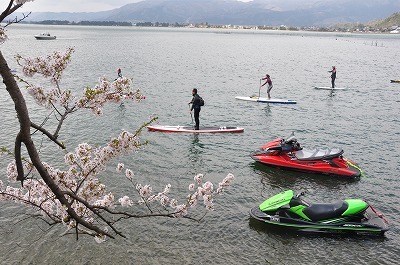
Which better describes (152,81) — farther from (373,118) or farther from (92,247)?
(92,247)

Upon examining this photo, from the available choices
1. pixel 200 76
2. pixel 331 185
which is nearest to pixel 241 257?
pixel 331 185

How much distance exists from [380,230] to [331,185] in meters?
4.58

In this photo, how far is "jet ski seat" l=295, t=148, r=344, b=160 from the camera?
18789mm

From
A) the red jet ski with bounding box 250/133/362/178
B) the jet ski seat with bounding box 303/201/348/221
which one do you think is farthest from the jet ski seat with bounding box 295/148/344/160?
the jet ski seat with bounding box 303/201/348/221

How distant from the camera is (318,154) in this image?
752 inches

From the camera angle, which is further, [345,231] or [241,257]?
[345,231]

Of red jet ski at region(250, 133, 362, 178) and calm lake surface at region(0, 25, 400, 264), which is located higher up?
red jet ski at region(250, 133, 362, 178)

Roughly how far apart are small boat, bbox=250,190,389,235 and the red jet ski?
457 cm

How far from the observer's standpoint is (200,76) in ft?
186

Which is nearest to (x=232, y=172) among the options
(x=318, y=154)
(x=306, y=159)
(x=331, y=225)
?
(x=306, y=159)

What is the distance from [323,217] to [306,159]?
5.61m

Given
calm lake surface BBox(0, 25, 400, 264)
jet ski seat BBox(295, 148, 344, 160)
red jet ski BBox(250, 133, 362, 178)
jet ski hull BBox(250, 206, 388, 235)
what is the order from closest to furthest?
calm lake surface BBox(0, 25, 400, 264), jet ski hull BBox(250, 206, 388, 235), red jet ski BBox(250, 133, 362, 178), jet ski seat BBox(295, 148, 344, 160)

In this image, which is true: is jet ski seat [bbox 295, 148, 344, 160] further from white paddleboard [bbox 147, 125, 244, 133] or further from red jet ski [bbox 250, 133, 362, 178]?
white paddleboard [bbox 147, 125, 244, 133]

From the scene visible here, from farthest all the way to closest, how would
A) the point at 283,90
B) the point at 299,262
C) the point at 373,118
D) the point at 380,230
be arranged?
1. the point at 283,90
2. the point at 373,118
3. the point at 380,230
4. the point at 299,262
